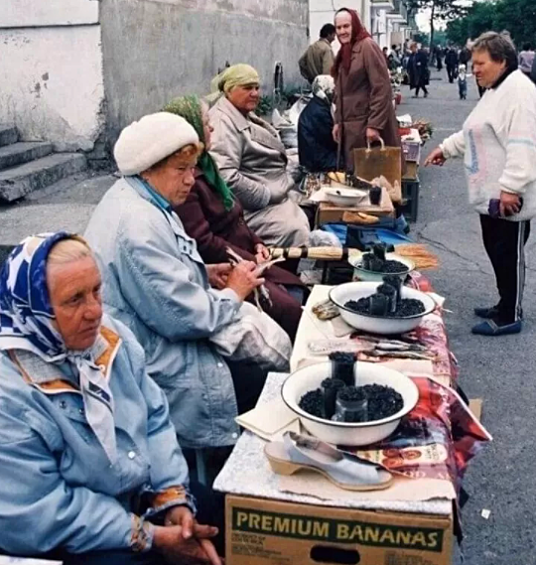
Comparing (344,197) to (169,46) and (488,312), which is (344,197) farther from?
(169,46)

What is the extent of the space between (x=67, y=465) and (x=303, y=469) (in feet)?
1.85

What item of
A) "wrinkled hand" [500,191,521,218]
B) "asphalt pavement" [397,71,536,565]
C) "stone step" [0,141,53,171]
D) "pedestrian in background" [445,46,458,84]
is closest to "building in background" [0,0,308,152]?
"stone step" [0,141,53,171]

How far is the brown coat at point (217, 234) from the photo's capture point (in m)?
3.32

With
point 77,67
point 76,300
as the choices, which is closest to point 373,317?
point 76,300

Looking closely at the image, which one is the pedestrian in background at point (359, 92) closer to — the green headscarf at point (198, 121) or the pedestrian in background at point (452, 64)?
the green headscarf at point (198, 121)

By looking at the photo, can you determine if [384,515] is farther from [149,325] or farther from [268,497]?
[149,325]

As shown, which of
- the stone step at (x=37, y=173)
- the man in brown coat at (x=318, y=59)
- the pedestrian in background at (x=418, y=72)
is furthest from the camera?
the pedestrian in background at (x=418, y=72)

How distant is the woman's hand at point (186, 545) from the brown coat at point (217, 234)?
1.43 meters

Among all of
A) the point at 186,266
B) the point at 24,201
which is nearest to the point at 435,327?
the point at 186,266

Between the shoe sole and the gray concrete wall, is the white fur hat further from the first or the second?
the gray concrete wall

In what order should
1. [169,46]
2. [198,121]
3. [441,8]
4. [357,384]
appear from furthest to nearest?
[441,8], [169,46], [198,121], [357,384]

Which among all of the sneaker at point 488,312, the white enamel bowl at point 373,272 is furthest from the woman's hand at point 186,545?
the sneaker at point 488,312

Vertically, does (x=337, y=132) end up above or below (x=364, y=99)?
below

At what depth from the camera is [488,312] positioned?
4.78 meters
